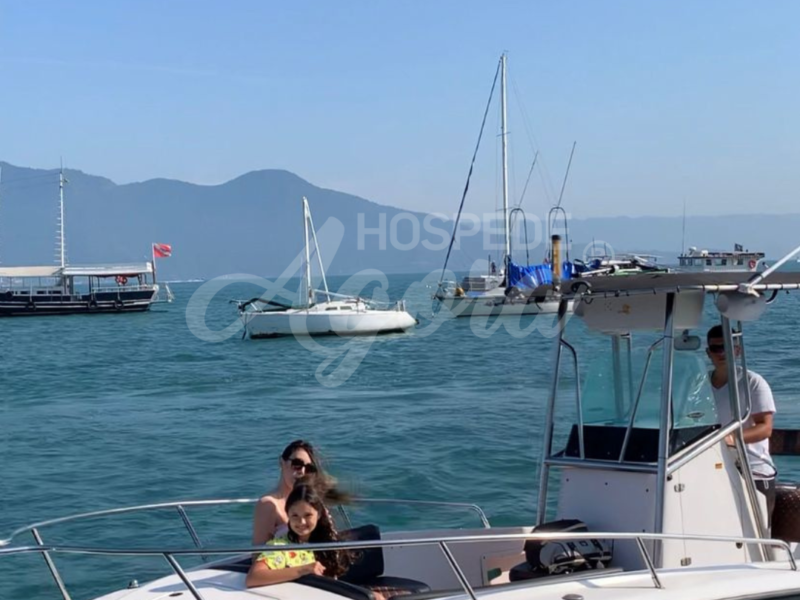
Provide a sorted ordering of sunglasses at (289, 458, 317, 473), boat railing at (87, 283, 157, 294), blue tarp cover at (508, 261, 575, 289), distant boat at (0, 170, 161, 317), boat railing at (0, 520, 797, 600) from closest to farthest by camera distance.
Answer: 1. boat railing at (0, 520, 797, 600)
2. sunglasses at (289, 458, 317, 473)
3. blue tarp cover at (508, 261, 575, 289)
4. distant boat at (0, 170, 161, 317)
5. boat railing at (87, 283, 157, 294)

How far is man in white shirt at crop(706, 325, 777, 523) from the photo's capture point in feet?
21.9

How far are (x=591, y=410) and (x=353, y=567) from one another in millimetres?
1772

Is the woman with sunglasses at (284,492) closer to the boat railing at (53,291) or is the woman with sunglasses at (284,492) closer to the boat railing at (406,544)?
the boat railing at (406,544)

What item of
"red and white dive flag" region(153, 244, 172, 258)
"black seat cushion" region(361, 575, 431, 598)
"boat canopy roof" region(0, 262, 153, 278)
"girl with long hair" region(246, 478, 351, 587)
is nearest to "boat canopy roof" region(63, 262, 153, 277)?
"boat canopy roof" region(0, 262, 153, 278)

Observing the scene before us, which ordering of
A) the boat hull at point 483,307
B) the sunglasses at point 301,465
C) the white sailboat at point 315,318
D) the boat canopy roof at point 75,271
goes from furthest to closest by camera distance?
the boat canopy roof at point 75,271 → the boat hull at point 483,307 → the white sailboat at point 315,318 → the sunglasses at point 301,465

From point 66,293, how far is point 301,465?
77.2 m

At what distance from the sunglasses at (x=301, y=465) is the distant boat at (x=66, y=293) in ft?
247

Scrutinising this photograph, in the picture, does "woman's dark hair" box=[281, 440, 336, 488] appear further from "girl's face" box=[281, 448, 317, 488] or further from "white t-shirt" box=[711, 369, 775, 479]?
"white t-shirt" box=[711, 369, 775, 479]

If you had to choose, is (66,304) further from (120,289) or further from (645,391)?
(645,391)

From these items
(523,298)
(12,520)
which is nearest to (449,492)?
(12,520)

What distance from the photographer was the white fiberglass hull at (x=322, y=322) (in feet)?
165

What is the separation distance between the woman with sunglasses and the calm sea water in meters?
1.77

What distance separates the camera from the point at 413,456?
19.0m

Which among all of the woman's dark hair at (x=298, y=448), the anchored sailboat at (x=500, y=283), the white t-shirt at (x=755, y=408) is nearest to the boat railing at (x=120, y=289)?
the anchored sailboat at (x=500, y=283)
